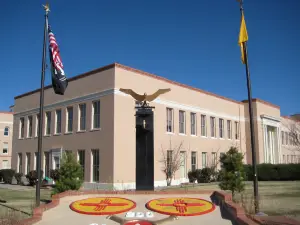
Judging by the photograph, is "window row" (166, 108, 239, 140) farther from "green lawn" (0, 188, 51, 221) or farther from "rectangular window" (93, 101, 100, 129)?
"green lawn" (0, 188, 51, 221)

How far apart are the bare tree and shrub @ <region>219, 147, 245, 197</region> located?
547 inches

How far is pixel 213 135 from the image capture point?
124 ft

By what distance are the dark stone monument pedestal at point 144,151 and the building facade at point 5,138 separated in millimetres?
57452

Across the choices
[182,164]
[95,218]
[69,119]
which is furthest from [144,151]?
[182,164]

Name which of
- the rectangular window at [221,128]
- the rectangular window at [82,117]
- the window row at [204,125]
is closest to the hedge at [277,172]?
the window row at [204,125]

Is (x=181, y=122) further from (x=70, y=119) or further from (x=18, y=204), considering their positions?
(x=18, y=204)

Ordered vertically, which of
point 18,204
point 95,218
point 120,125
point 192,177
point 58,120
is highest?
point 58,120

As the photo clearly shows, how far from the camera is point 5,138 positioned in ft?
→ 213

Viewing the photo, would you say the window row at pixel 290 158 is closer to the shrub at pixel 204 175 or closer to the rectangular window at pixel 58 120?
the shrub at pixel 204 175

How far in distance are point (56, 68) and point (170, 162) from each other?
1755 centimetres

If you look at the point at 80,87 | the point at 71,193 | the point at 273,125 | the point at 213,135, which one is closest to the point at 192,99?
the point at 213,135

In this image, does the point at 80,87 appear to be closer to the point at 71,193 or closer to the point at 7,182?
the point at 7,182

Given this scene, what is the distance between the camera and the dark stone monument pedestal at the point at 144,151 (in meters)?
13.8

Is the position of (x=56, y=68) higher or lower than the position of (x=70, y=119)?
higher
